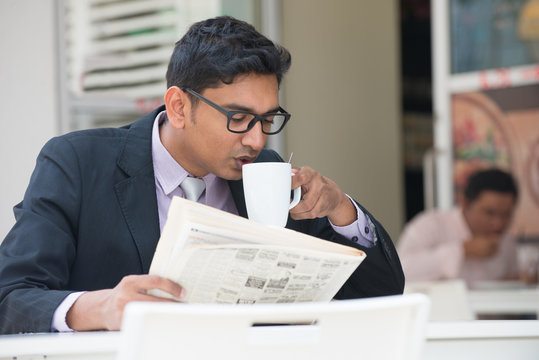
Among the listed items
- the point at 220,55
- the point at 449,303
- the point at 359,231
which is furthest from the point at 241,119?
the point at 449,303

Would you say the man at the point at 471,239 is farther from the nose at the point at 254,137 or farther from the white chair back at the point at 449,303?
the nose at the point at 254,137

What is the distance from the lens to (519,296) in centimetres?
347

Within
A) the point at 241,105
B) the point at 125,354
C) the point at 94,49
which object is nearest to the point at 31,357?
the point at 125,354

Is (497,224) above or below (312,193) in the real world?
below

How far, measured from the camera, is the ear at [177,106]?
1.73 metres

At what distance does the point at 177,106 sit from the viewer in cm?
176

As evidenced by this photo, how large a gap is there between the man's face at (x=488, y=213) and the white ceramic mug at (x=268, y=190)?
3.01 meters

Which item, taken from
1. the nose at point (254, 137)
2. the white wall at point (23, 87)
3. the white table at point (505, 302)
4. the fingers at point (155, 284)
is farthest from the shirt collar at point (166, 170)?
the white table at point (505, 302)

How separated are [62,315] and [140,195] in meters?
0.44

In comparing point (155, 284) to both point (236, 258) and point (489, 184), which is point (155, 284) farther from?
point (489, 184)

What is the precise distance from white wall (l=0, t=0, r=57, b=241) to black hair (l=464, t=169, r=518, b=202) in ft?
8.20

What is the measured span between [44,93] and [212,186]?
148 centimetres

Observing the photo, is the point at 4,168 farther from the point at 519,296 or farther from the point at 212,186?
the point at 519,296

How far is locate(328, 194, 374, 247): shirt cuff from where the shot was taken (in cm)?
174
